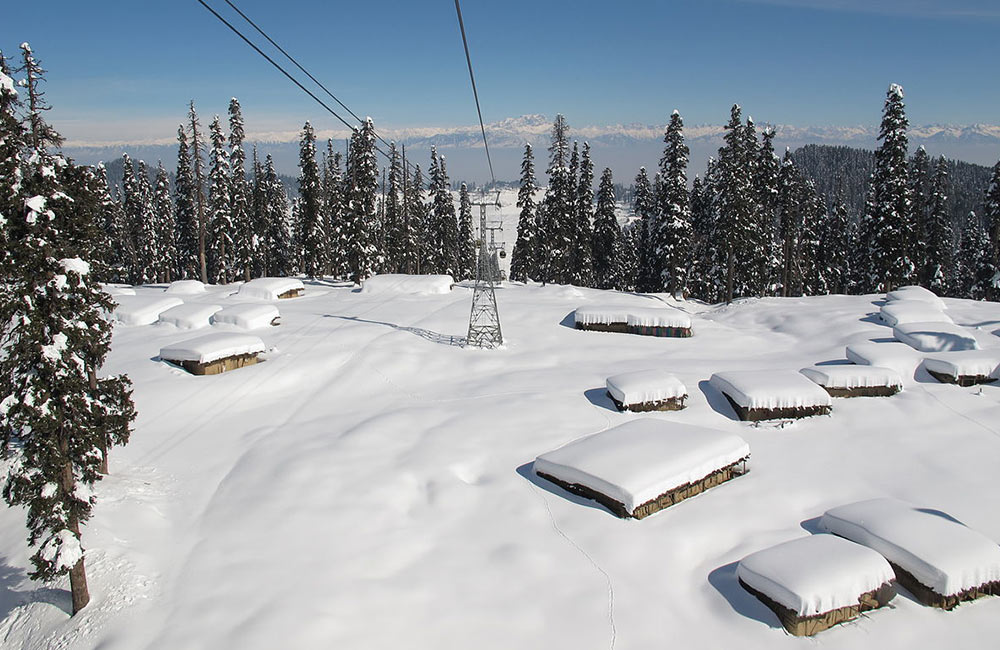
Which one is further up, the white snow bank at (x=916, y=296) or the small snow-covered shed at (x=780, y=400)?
the white snow bank at (x=916, y=296)

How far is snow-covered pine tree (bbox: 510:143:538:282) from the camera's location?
54.6 m

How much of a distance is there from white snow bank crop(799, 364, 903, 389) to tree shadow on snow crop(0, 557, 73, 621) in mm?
23271

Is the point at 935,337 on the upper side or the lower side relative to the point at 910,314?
lower

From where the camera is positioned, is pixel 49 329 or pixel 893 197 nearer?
pixel 49 329

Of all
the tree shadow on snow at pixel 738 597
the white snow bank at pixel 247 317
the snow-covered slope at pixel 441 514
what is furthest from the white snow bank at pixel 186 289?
the tree shadow on snow at pixel 738 597

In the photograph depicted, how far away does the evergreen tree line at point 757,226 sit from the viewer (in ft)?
142

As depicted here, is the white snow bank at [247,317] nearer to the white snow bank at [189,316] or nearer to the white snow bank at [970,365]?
the white snow bank at [189,316]

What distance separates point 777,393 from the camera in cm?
1978

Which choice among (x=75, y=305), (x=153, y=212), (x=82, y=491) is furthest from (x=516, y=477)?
(x=153, y=212)

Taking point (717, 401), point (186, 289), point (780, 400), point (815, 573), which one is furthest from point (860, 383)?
point (186, 289)

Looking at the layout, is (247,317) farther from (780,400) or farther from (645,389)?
(780,400)

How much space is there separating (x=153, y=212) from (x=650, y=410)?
5959 cm

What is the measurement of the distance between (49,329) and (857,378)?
2407cm

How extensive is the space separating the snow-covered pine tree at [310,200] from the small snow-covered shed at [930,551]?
51305mm
